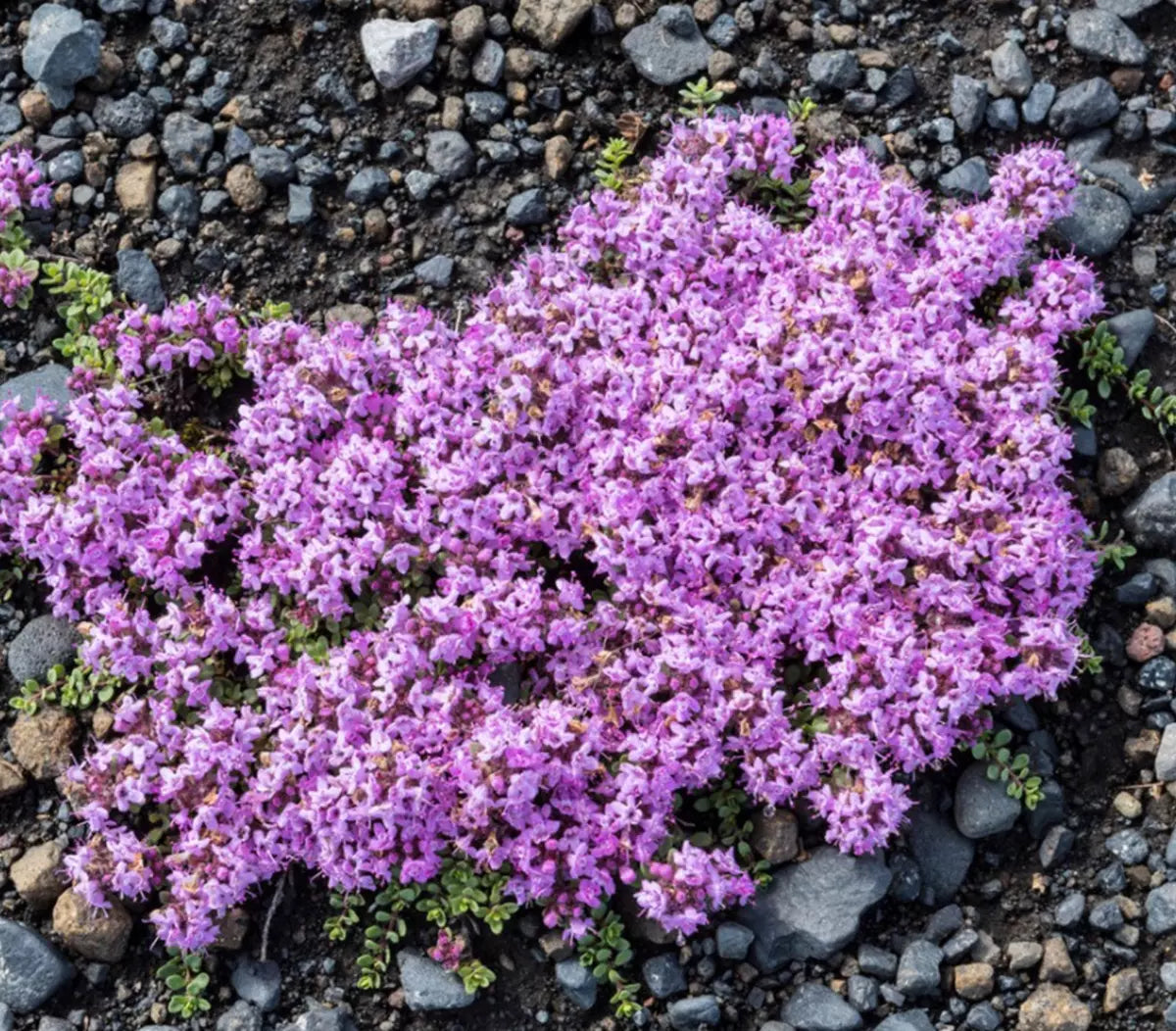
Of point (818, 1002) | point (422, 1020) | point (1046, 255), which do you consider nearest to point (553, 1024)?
point (422, 1020)

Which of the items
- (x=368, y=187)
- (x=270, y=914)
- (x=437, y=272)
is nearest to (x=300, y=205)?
(x=368, y=187)

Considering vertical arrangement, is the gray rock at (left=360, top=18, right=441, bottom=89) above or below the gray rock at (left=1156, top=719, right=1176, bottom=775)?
above

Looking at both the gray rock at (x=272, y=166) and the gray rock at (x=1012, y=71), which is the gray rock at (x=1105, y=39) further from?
the gray rock at (x=272, y=166)

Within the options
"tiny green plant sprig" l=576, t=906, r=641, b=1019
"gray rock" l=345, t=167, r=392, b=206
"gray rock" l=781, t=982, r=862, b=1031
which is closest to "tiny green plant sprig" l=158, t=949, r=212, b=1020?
"tiny green plant sprig" l=576, t=906, r=641, b=1019

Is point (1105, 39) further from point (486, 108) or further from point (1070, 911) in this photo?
point (1070, 911)

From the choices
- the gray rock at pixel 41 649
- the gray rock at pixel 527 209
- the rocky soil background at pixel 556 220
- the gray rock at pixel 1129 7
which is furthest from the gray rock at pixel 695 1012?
the gray rock at pixel 1129 7

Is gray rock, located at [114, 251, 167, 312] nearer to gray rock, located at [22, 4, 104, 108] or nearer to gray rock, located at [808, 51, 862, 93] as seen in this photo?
gray rock, located at [22, 4, 104, 108]
